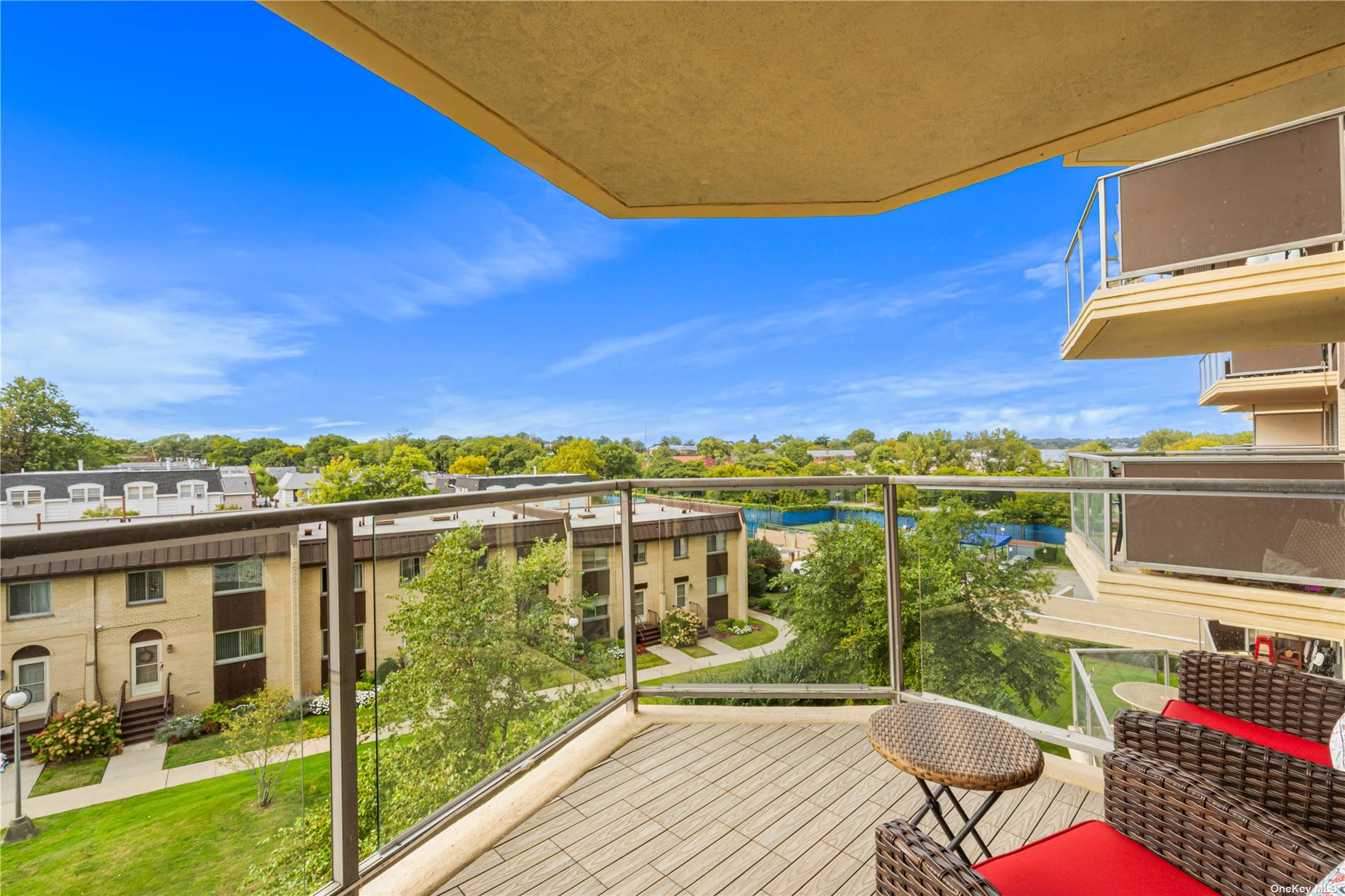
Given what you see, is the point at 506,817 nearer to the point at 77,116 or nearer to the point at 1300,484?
the point at 1300,484

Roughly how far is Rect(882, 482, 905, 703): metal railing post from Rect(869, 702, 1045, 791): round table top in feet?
3.89

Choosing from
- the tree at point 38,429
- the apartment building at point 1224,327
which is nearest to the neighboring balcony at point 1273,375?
the apartment building at point 1224,327

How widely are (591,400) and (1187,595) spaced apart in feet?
242

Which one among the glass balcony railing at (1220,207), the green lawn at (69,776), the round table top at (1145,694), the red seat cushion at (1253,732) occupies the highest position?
the glass balcony railing at (1220,207)

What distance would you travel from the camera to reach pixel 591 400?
76.4 m

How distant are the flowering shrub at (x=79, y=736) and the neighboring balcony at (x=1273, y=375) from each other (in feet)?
33.5

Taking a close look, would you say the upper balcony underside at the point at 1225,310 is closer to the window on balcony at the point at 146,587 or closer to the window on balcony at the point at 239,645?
the window on balcony at the point at 239,645

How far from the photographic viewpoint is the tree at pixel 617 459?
141 feet

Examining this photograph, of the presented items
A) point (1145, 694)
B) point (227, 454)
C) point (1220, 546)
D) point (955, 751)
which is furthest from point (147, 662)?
point (227, 454)

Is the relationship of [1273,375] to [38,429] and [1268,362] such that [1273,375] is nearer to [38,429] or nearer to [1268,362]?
[1268,362]

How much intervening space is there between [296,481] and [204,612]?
46.4m

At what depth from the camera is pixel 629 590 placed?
2951 millimetres

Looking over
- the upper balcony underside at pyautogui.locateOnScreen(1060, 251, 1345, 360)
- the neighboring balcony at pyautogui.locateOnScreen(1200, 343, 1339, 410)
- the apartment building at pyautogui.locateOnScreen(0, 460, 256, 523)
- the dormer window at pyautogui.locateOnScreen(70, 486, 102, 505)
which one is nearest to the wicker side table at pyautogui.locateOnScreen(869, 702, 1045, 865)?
the upper balcony underside at pyautogui.locateOnScreen(1060, 251, 1345, 360)

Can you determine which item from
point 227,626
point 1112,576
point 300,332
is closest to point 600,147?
point 227,626
